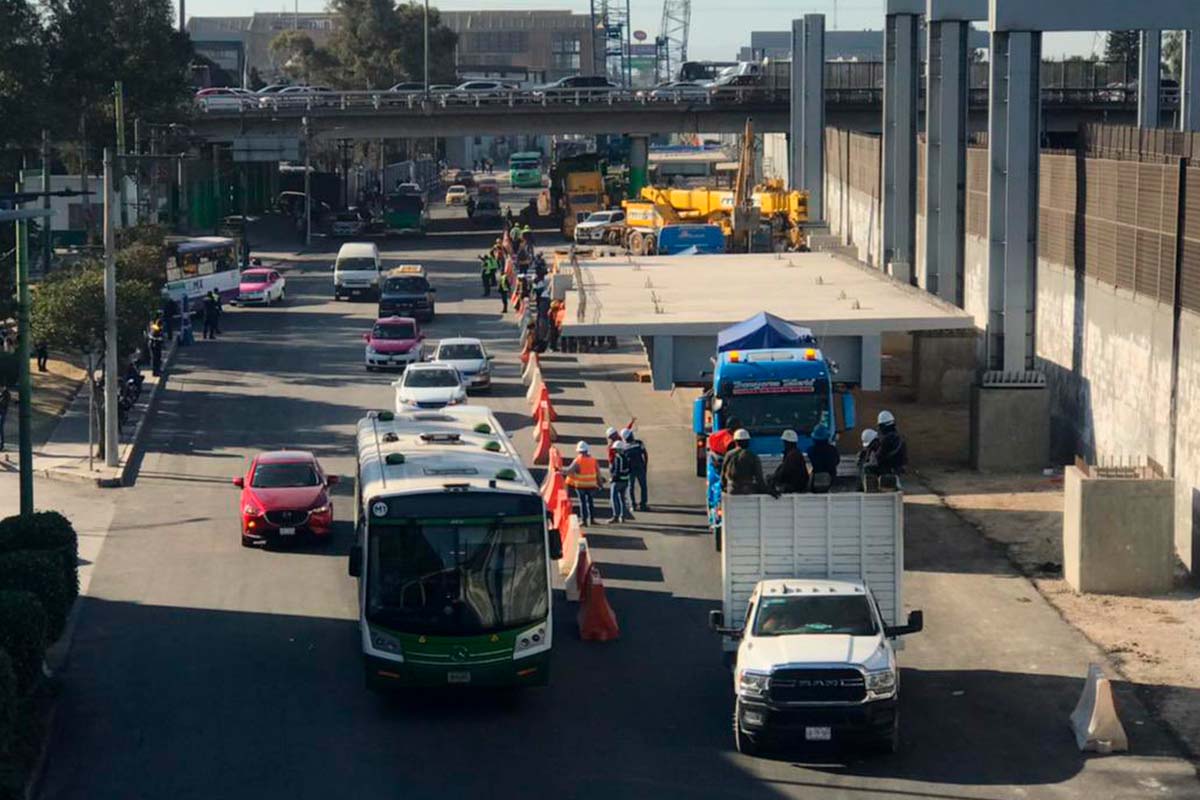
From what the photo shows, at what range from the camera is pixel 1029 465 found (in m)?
36.5

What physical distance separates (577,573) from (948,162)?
21680 mm

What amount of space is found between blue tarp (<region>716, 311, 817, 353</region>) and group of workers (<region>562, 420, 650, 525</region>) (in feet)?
7.31

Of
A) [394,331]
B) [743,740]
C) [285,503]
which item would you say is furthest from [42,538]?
[394,331]

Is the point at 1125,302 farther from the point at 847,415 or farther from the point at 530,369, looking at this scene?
the point at 530,369

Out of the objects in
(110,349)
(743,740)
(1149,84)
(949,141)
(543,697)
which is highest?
(1149,84)

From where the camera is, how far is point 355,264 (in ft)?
236

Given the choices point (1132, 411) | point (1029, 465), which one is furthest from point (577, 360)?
point (1132, 411)

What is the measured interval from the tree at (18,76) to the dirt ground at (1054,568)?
2035 cm

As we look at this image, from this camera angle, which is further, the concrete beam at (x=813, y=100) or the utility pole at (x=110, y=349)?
the concrete beam at (x=813, y=100)

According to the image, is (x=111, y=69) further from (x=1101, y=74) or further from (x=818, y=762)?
(x=818, y=762)

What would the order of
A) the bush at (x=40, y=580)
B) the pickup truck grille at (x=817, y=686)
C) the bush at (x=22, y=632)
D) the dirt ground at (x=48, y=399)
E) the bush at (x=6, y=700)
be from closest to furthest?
the bush at (x=6, y=700) < the pickup truck grille at (x=817, y=686) < the bush at (x=22, y=632) < the bush at (x=40, y=580) < the dirt ground at (x=48, y=399)

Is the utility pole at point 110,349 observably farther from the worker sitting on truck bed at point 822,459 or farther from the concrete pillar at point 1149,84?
the concrete pillar at point 1149,84

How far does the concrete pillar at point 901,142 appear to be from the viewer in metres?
53.8

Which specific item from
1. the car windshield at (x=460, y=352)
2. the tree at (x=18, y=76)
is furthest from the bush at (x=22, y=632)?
the tree at (x=18, y=76)
